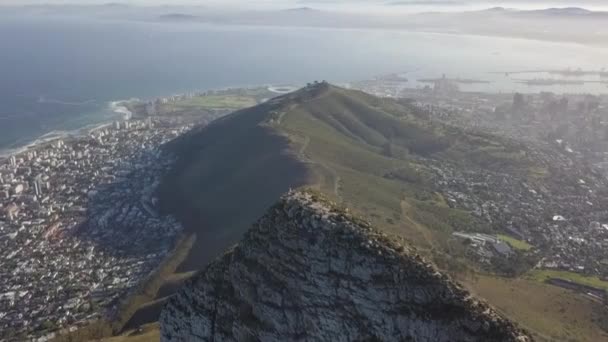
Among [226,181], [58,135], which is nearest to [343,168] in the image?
[226,181]

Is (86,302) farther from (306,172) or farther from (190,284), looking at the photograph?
(190,284)

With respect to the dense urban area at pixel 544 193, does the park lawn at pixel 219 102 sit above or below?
above

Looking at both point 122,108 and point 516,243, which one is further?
point 122,108

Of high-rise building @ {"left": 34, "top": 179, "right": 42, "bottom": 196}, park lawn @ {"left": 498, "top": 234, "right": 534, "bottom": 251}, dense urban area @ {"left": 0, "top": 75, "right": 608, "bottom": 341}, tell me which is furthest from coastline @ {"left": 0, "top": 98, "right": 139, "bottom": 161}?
Answer: park lawn @ {"left": 498, "top": 234, "right": 534, "bottom": 251}

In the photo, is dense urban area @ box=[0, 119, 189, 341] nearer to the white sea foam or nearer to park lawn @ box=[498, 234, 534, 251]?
the white sea foam

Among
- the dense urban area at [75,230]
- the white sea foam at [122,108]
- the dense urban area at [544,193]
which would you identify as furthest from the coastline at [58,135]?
the dense urban area at [544,193]

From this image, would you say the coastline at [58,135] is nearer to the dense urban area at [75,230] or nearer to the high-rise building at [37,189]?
the dense urban area at [75,230]

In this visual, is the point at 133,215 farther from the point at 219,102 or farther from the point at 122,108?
the point at 219,102

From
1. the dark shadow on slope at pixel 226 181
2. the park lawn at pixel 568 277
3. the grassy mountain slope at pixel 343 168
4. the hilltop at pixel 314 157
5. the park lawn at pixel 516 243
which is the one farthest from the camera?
the hilltop at pixel 314 157
